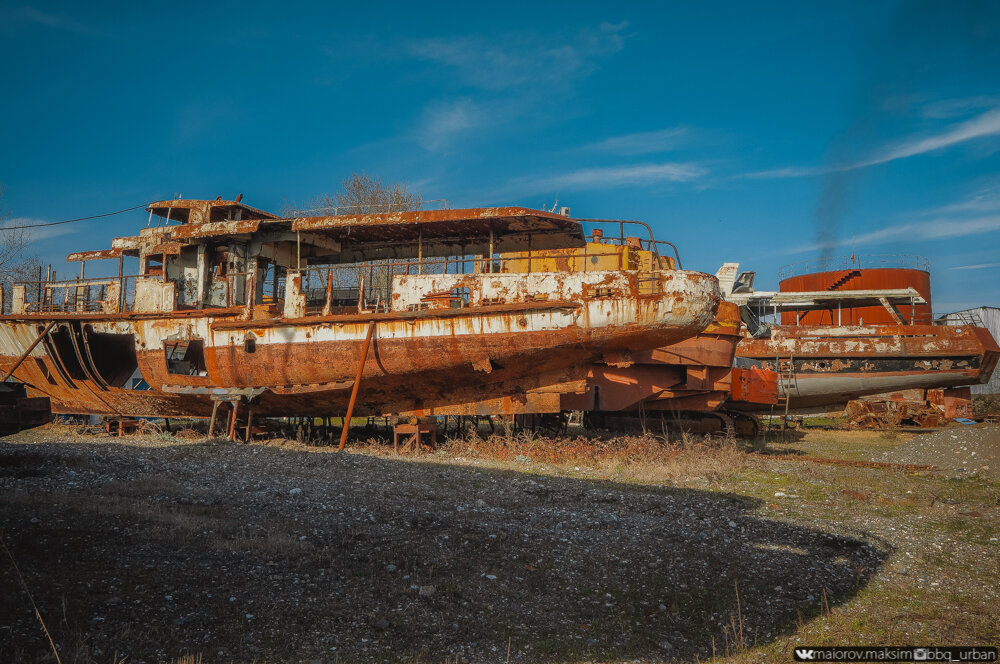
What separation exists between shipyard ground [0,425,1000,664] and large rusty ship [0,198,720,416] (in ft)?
9.86

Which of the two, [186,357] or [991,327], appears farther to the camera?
[991,327]

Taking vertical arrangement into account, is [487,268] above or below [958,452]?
above

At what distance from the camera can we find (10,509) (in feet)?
18.0

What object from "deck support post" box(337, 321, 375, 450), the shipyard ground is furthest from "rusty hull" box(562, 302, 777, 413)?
"deck support post" box(337, 321, 375, 450)

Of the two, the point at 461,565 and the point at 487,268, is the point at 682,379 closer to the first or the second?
the point at 487,268

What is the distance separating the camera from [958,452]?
1162 centimetres

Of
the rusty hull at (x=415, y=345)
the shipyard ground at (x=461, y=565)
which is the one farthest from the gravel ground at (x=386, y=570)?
the rusty hull at (x=415, y=345)

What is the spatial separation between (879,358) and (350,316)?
15.1m

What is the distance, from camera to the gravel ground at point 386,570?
12.6ft

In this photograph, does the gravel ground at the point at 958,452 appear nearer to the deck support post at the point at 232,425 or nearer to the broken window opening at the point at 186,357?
the deck support post at the point at 232,425

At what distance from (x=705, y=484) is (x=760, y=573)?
3.90 metres

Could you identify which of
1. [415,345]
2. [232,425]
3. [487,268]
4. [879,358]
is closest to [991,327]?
[879,358]

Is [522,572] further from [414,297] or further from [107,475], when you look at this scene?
[414,297]

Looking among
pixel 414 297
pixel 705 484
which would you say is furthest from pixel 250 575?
pixel 414 297
